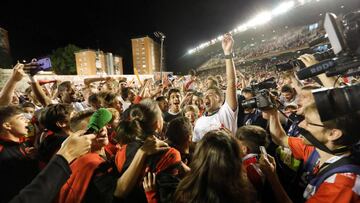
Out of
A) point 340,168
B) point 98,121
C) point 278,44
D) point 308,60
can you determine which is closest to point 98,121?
point 98,121

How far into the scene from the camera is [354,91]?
145cm

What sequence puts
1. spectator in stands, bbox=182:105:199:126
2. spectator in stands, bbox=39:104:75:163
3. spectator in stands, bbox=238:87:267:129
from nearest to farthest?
spectator in stands, bbox=39:104:75:163 < spectator in stands, bbox=238:87:267:129 < spectator in stands, bbox=182:105:199:126

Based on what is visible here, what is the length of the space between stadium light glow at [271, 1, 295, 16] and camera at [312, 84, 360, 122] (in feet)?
109

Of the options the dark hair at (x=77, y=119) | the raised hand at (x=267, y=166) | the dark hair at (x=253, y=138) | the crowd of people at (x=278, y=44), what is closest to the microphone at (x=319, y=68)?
the raised hand at (x=267, y=166)

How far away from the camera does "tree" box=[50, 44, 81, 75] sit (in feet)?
172

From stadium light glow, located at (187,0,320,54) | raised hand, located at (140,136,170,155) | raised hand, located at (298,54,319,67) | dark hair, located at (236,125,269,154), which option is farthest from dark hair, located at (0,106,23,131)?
stadium light glow, located at (187,0,320,54)

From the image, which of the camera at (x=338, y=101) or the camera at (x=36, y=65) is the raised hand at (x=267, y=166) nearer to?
the camera at (x=338, y=101)

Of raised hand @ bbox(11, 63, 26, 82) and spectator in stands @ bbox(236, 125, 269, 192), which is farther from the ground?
raised hand @ bbox(11, 63, 26, 82)

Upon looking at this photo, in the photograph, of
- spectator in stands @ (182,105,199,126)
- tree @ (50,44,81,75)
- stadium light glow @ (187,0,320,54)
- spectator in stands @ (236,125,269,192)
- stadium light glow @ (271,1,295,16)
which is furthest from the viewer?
tree @ (50,44,81,75)

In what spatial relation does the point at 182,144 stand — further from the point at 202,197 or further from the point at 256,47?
the point at 256,47

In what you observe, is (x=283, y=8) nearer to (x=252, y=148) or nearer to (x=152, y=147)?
(x=252, y=148)

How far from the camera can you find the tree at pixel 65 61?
5256 centimetres

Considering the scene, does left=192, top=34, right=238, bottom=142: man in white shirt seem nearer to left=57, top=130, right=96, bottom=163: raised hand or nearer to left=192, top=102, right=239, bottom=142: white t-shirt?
left=192, top=102, right=239, bottom=142: white t-shirt

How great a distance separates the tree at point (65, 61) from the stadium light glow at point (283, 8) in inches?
1597
